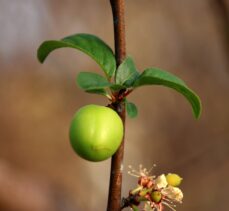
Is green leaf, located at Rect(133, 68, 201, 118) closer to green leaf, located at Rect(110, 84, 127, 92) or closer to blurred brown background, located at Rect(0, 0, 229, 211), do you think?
green leaf, located at Rect(110, 84, 127, 92)

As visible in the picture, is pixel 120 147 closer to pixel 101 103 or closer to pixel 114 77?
pixel 114 77

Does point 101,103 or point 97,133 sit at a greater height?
point 101,103

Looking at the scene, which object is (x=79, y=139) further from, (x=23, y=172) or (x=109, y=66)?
(x=23, y=172)

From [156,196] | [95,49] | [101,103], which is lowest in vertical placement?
[156,196]

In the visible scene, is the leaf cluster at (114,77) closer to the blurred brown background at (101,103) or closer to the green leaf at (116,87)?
the green leaf at (116,87)

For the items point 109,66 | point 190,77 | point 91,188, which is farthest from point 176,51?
point 109,66

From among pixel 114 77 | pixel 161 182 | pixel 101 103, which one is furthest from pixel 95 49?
pixel 101 103
